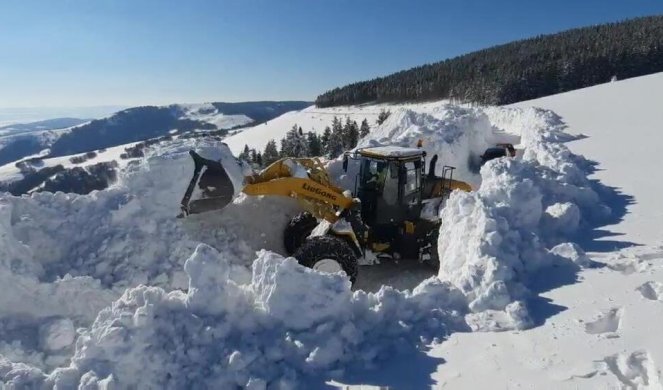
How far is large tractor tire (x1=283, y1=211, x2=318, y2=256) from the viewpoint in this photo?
9781 mm

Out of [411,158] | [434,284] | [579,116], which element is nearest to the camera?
[434,284]

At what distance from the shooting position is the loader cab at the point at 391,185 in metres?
8.82

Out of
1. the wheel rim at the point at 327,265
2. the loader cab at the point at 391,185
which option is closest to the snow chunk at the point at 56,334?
the wheel rim at the point at 327,265

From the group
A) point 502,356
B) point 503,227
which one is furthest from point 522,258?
point 502,356

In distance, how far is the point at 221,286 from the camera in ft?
15.2

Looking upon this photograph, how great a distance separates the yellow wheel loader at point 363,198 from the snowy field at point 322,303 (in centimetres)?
48

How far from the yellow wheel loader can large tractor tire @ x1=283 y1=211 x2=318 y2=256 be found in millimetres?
516

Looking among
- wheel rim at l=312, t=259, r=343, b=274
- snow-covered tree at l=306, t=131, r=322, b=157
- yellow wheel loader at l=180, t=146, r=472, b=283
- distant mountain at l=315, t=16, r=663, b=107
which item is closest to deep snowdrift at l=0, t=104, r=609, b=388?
yellow wheel loader at l=180, t=146, r=472, b=283

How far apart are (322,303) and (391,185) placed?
4.57m

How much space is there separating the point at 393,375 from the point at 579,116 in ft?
61.3

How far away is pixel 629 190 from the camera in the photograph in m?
8.52

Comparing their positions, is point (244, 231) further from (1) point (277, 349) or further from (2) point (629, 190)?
(2) point (629, 190)

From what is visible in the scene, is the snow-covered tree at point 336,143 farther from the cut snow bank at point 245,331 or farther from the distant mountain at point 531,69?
the cut snow bank at point 245,331

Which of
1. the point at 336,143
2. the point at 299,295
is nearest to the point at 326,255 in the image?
the point at 299,295
